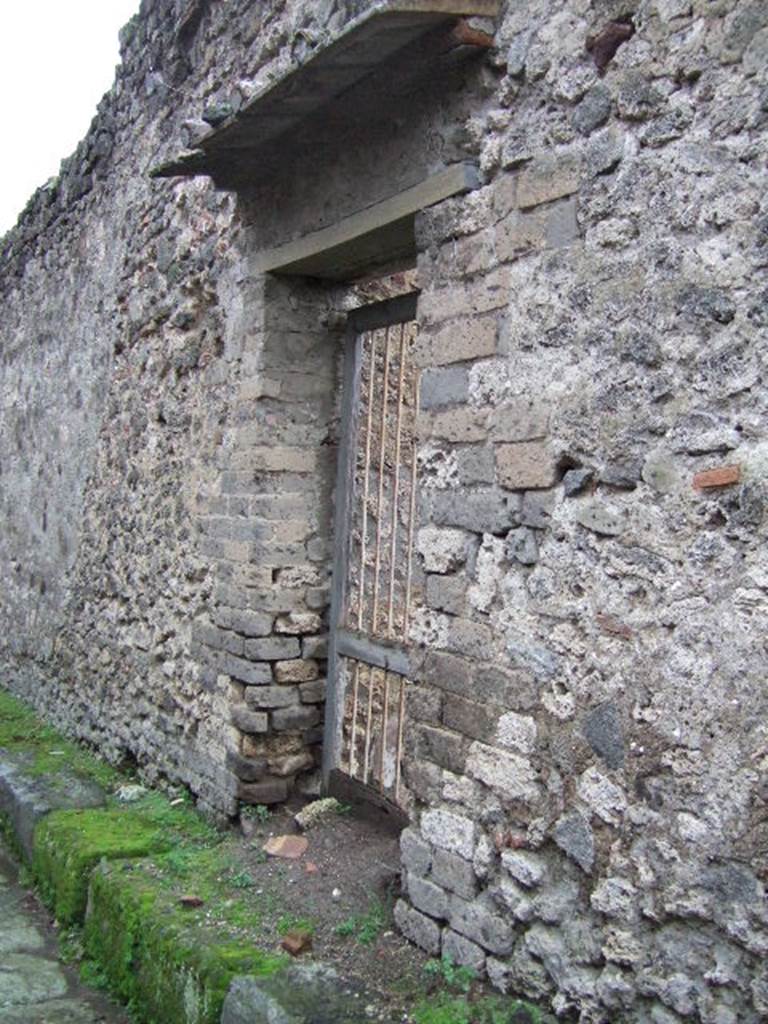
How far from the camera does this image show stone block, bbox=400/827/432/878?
292 centimetres

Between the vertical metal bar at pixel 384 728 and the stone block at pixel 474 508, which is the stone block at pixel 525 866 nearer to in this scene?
the stone block at pixel 474 508

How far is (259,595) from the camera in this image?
4.04 m

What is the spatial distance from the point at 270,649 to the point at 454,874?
4.79 ft

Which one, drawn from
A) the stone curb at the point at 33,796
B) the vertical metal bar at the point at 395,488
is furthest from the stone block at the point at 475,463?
the stone curb at the point at 33,796

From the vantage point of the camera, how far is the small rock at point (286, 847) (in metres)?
3.67

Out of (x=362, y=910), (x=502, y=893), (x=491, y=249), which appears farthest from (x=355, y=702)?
(x=491, y=249)

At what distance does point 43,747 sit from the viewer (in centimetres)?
577

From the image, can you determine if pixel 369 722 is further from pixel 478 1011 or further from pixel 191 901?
pixel 478 1011

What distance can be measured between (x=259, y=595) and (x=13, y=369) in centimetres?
462

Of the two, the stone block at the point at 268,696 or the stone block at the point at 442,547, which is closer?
the stone block at the point at 442,547

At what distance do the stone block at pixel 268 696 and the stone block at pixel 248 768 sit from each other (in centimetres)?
21

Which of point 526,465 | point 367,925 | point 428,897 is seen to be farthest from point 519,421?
point 367,925

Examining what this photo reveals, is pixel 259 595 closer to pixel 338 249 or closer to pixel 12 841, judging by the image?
pixel 338 249

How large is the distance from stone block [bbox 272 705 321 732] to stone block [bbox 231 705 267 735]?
0.05 m
